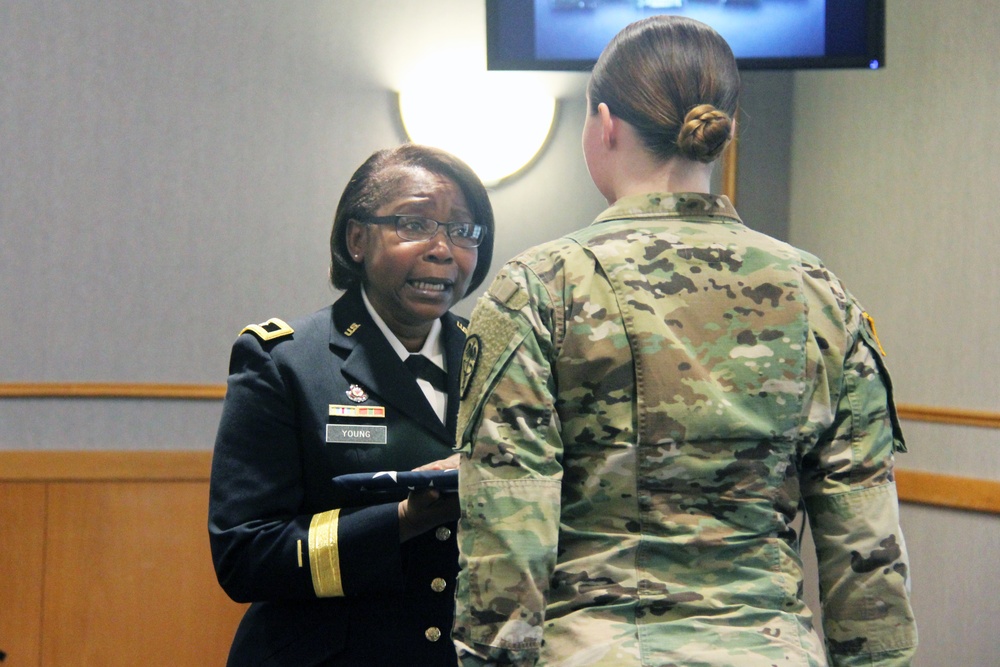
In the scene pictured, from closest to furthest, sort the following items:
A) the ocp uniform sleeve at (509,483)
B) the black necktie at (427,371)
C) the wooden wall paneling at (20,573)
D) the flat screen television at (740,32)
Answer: the ocp uniform sleeve at (509,483)
the black necktie at (427,371)
the flat screen television at (740,32)
the wooden wall paneling at (20,573)

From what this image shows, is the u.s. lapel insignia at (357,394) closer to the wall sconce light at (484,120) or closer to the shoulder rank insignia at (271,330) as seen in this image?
the shoulder rank insignia at (271,330)

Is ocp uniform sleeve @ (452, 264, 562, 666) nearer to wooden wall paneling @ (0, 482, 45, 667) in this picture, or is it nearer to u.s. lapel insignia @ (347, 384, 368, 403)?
u.s. lapel insignia @ (347, 384, 368, 403)

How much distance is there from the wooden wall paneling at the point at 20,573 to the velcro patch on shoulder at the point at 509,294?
2.03 m

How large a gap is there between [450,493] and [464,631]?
0.36m

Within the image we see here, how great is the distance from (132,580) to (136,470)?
29 cm

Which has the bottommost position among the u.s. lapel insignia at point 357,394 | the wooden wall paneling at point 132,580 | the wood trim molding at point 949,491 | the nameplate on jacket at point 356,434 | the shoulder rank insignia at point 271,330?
the wooden wall paneling at point 132,580

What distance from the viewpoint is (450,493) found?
4.80 feet

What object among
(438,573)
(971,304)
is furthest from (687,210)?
(971,304)

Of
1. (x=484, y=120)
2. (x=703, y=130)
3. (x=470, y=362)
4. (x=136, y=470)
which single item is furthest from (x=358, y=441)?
(x=484, y=120)

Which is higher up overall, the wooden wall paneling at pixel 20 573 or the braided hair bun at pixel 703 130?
the braided hair bun at pixel 703 130

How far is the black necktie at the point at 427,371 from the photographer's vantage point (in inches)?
68.4

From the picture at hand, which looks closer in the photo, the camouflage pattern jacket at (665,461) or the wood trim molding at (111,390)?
the camouflage pattern jacket at (665,461)

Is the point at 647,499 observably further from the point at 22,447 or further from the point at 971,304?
the point at 22,447

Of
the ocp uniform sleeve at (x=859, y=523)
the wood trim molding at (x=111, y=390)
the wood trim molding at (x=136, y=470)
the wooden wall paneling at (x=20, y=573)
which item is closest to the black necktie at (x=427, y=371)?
the ocp uniform sleeve at (x=859, y=523)
